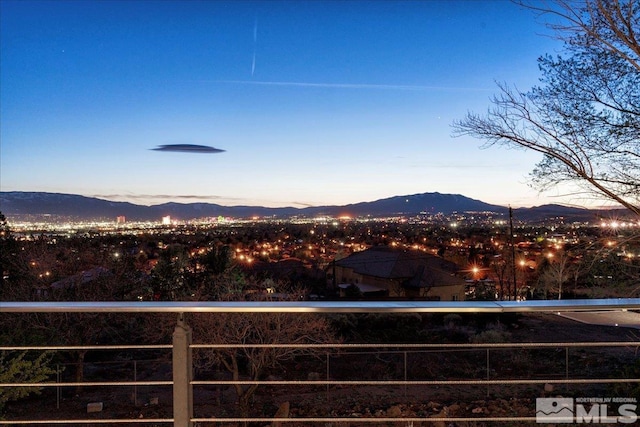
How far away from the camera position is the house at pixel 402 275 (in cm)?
1978

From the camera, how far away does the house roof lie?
20.0 meters

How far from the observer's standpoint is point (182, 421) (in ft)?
6.26

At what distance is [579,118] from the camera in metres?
5.29

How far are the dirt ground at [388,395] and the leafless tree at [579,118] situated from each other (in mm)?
4088

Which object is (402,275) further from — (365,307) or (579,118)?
(365,307)

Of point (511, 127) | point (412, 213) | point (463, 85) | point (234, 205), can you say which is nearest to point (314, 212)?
point (234, 205)

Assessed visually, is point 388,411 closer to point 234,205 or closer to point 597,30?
point 597,30

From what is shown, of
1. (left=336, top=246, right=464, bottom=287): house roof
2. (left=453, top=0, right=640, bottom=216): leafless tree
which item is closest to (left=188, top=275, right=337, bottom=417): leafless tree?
(left=453, top=0, right=640, bottom=216): leafless tree

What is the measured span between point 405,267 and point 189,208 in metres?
50.5

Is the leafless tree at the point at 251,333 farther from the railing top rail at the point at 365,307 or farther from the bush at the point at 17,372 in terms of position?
the railing top rail at the point at 365,307

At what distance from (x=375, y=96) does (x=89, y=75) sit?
10458 millimetres

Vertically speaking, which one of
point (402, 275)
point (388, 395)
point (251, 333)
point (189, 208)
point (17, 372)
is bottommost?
point (388, 395)

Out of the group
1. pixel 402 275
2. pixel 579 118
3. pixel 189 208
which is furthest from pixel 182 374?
pixel 189 208

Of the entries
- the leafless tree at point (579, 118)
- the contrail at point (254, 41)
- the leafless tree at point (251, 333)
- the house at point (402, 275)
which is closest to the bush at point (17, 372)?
the leafless tree at point (251, 333)
